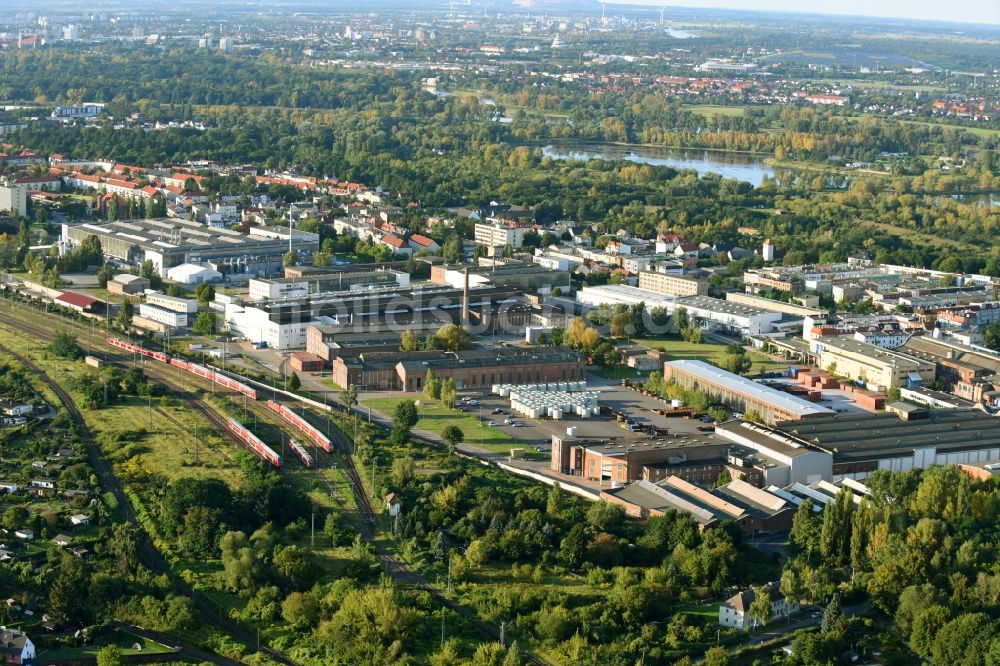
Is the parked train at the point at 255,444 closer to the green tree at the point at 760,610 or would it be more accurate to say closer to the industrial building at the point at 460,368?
the industrial building at the point at 460,368

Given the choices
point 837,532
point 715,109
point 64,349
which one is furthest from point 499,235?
point 715,109

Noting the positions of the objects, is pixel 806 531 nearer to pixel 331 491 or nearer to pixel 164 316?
pixel 331 491

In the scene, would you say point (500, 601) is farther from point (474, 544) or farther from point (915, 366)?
point (915, 366)

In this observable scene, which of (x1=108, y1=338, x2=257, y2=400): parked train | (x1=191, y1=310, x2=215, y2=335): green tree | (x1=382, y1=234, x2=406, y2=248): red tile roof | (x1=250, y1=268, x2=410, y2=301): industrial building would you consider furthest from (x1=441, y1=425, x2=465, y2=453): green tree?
(x1=382, y1=234, x2=406, y2=248): red tile roof

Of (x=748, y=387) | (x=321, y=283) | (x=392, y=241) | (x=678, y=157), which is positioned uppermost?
(x=748, y=387)

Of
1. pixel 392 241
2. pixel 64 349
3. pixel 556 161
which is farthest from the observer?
pixel 556 161

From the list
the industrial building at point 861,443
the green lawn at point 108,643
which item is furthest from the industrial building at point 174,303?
the green lawn at point 108,643

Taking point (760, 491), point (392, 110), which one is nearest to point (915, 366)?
point (760, 491)
